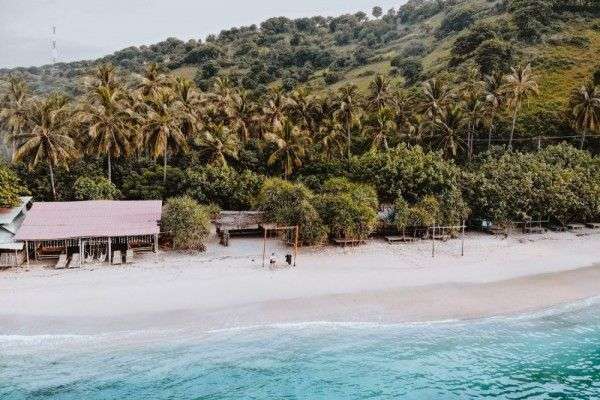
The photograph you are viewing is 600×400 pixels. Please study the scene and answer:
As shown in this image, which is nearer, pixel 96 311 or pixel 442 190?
pixel 96 311

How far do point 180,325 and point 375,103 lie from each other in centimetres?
4031

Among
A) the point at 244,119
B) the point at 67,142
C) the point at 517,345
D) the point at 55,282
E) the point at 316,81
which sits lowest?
the point at 517,345

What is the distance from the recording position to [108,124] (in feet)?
141

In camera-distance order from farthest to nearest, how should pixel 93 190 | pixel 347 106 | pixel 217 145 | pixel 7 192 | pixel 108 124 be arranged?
pixel 347 106 < pixel 217 145 < pixel 108 124 < pixel 93 190 < pixel 7 192

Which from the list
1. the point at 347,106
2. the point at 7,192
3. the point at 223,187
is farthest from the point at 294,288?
the point at 347,106

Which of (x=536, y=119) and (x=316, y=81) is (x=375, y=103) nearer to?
(x=536, y=119)

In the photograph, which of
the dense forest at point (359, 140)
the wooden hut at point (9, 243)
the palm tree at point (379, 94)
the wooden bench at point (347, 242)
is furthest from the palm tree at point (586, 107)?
the wooden hut at point (9, 243)

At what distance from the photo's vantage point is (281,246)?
37.0 m

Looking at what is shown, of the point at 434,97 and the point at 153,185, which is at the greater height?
the point at 434,97

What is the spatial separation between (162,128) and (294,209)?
49.3ft

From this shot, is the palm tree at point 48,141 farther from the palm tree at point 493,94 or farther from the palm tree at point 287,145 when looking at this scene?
the palm tree at point 493,94

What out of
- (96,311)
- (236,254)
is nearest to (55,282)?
(96,311)

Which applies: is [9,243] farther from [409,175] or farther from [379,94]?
[379,94]

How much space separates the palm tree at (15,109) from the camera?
51.9 m
